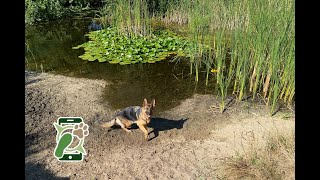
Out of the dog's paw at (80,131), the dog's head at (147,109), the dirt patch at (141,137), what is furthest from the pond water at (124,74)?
the dog's head at (147,109)

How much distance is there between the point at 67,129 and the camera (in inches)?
133

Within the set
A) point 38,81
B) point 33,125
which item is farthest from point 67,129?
point 38,81

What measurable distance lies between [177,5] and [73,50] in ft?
10.1

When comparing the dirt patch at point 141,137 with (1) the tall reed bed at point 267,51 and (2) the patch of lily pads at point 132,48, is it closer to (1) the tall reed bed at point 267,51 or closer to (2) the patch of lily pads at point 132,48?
(1) the tall reed bed at point 267,51

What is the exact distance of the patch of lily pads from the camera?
632cm

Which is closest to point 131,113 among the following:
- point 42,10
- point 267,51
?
point 267,51

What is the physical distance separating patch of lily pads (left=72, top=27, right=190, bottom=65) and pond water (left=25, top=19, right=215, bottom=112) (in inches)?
6.3

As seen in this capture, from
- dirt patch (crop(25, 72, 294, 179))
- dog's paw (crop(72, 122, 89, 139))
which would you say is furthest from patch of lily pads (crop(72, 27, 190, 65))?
dog's paw (crop(72, 122, 89, 139))

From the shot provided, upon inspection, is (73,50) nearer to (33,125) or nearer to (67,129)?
(33,125)

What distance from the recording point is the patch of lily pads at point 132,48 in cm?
632

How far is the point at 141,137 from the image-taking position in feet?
12.1

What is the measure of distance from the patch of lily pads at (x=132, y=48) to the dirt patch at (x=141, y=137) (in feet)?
4.90

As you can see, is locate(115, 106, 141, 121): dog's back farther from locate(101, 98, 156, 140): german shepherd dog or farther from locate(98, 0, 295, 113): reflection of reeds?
locate(98, 0, 295, 113): reflection of reeds

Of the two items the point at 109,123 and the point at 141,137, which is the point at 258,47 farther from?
the point at 109,123
